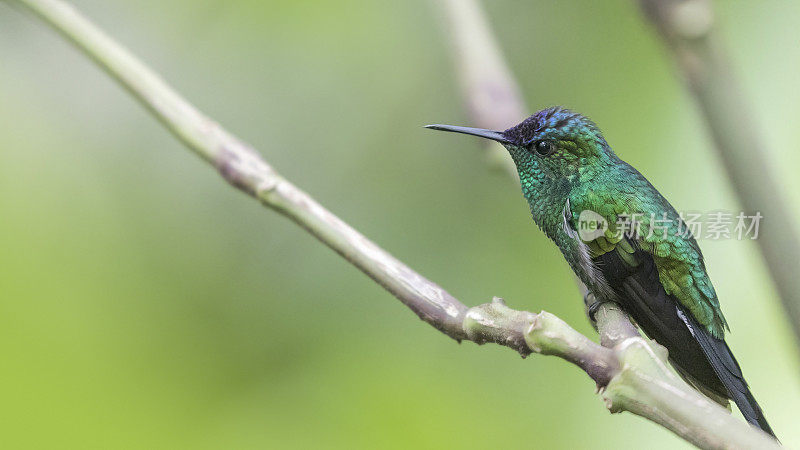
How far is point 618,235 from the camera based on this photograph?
1.03 m

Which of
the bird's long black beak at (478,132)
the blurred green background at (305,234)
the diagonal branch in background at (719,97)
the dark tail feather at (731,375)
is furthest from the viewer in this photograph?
the blurred green background at (305,234)

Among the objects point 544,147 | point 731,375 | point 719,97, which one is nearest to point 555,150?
point 544,147

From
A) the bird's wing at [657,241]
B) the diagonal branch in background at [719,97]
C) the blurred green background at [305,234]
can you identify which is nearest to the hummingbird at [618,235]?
the bird's wing at [657,241]

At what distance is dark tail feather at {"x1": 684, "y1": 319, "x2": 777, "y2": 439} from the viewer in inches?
32.3

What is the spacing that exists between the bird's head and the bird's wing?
1.6 inches

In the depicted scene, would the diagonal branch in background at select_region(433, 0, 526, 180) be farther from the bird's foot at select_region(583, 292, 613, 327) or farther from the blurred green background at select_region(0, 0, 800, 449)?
the blurred green background at select_region(0, 0, 800, 449)

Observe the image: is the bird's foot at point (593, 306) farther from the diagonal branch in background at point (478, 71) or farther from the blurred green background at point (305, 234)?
the blurred green background at point (305, 234)

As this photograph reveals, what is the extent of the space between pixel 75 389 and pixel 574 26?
1534mm

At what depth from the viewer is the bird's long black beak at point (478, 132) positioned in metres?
0.95

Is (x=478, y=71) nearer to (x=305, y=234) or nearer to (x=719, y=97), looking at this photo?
(x=719, y=97)

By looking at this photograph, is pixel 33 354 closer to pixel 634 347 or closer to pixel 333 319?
pixel 333 319

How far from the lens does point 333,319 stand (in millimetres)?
1935

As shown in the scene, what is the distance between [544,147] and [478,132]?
127 mm

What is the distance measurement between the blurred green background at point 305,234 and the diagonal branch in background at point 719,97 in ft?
3.79
